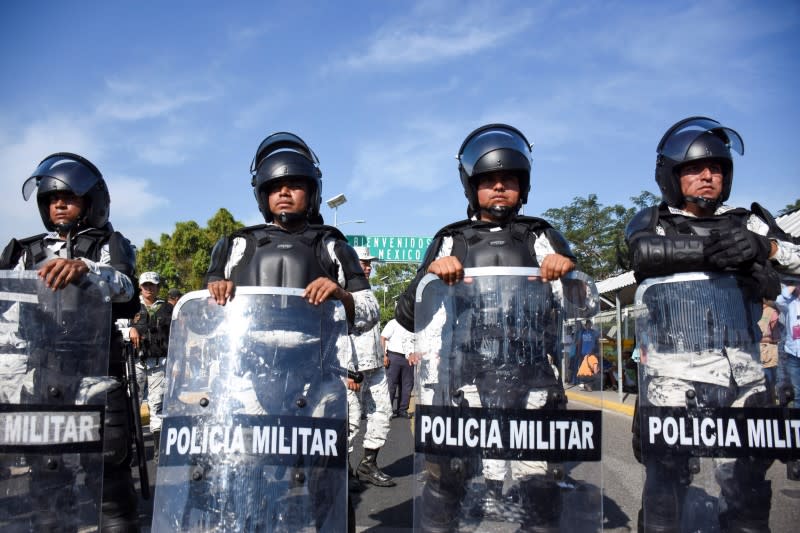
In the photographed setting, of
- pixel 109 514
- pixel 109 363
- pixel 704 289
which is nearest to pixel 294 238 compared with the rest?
pixel 109 363

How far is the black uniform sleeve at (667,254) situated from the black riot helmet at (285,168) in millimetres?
1613

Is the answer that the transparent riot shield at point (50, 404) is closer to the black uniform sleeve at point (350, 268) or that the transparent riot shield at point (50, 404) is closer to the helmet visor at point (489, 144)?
the black uniform sleeve at point (350, 268)

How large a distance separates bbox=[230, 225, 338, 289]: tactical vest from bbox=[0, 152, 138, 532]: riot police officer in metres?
0.61

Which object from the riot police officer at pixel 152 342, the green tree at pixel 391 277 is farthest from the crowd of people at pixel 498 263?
the green tree at pixel 391 277

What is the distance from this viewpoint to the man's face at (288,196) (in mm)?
3322

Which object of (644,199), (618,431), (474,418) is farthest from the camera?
(644,199)

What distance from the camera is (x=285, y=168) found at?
3.28 meters

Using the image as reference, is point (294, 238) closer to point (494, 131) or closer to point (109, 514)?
point (494, 131)

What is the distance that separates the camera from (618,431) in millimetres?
8289

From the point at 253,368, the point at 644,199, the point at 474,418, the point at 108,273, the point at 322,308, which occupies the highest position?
the point at 644,199

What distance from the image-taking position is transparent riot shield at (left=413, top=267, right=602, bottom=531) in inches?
91.2

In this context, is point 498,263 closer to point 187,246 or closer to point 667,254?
point 667,254

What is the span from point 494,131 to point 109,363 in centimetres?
217

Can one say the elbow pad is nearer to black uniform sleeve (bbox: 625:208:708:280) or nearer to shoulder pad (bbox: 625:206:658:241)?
black uniform sleeve (bbox: 625:208:708:280)
